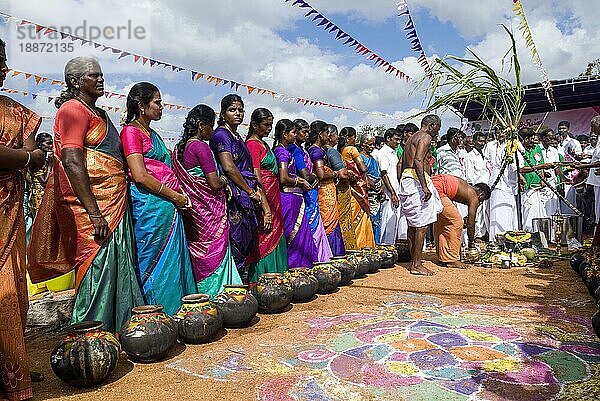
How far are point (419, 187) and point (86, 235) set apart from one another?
494 centimetres

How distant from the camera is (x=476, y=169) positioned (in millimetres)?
10500

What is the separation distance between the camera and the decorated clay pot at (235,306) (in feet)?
14.9

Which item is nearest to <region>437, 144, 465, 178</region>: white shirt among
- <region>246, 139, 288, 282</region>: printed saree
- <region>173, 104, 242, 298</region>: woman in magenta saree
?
<region>246, 139, 288, 282</region>: printed saree

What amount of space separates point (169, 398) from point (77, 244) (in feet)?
4.44

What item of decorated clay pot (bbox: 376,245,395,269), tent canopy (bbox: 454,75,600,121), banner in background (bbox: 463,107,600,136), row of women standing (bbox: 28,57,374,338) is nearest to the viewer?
row of women standing (bbox: 28,57,374,338)

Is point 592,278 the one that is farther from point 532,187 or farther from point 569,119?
point 569,119

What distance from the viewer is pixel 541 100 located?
14883 mm

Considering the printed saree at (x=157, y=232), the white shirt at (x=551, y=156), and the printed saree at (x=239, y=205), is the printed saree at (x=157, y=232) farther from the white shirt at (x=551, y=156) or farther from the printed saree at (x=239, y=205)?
the white shirt at (x=551, y=156)

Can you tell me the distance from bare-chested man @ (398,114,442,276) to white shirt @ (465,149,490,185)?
326cm

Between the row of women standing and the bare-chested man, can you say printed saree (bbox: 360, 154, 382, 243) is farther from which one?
the row of women standing

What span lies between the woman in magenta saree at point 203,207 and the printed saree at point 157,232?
1.19ft

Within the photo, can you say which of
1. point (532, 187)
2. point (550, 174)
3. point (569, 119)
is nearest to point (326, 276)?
point (532, 187)

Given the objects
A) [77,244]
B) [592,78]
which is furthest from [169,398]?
[592,78]

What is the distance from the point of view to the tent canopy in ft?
44.6
